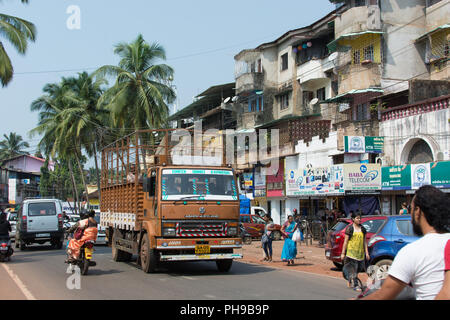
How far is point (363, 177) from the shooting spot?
2262 cm

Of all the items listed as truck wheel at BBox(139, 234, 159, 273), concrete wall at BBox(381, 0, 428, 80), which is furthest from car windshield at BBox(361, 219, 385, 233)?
concrete wall at BBox(381, 0, 428, 80)

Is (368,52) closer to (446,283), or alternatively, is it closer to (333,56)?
(333,56)

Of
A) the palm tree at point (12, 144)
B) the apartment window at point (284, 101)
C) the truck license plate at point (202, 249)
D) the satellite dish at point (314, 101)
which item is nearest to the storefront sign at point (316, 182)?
the satellite dish at point (314, 101)

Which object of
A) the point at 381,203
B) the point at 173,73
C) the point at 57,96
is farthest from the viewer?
the point at 57,96

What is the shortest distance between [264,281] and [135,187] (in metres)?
4.77

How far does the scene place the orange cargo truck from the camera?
12.4 m

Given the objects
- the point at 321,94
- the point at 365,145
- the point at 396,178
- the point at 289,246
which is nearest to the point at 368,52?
the point at 321,94

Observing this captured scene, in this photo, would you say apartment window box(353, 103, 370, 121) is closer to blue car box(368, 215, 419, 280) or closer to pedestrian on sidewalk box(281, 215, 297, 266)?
pedestrian on sidewalk box(281, 215, 297, 266)

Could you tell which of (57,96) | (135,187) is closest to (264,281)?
(135,187)

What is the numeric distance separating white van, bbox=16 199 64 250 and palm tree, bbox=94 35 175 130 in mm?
12719

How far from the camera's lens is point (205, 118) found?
50.8 metres

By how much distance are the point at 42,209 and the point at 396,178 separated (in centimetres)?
1553

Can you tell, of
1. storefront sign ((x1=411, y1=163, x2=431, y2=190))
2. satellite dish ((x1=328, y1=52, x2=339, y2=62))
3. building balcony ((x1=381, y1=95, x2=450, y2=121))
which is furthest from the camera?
satellite dish ((x1=328, y1=52, x2=339, y2=62))

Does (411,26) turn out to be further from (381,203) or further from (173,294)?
(173,294)
